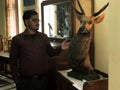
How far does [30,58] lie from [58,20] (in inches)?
36.5

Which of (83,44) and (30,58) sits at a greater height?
(83,44)

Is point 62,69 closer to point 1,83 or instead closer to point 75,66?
point 75,66

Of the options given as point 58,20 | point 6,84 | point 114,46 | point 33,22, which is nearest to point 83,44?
point 33,22

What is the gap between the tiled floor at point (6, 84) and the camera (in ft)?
15.7

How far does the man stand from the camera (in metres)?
2.51

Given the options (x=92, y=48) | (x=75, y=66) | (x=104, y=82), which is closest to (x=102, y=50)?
(x=92, y=48)

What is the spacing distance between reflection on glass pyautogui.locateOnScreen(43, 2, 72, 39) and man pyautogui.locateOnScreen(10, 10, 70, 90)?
1.50 ft

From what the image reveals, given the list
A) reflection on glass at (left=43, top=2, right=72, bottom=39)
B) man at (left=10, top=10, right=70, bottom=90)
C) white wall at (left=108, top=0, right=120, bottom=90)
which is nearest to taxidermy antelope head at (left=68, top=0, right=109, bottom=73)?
man at (left=10, top=10, right=70, bottom=90)

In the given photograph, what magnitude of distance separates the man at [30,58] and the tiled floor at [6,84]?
7.69 feet

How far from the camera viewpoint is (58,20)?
3244 mm

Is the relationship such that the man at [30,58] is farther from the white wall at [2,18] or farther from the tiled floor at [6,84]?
the white wall at [2,18]

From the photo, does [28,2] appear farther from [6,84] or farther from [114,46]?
[114,46]

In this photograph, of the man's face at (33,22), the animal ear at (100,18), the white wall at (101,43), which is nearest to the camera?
the animal ear at (100,18)

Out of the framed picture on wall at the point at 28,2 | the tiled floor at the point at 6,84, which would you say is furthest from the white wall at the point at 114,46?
the tiled floor at the point at 6,84
